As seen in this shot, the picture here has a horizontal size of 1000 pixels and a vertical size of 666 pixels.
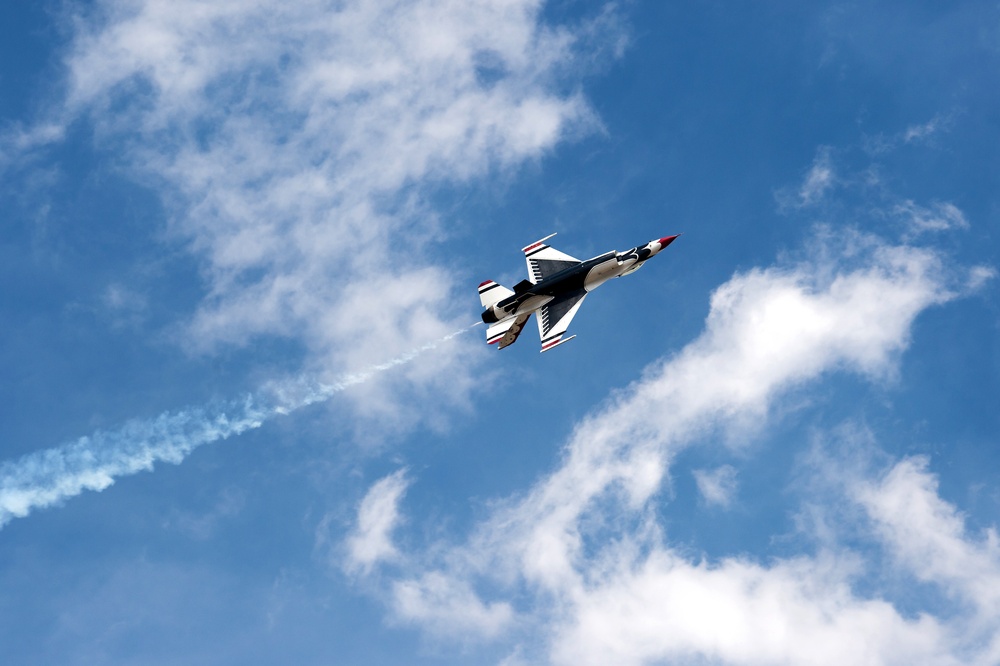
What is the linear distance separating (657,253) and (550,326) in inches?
663

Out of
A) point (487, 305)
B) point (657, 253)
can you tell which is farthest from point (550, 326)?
point (657, 253)

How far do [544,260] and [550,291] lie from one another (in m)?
4.86

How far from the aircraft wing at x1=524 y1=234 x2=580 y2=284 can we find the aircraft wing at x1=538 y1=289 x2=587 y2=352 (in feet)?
12.0

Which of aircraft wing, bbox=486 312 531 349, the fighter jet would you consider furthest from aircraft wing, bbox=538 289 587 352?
aircraft wing, bbox=486 312 531 349

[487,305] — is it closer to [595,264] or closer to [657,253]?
[595,264]

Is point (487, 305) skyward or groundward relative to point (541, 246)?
groundward

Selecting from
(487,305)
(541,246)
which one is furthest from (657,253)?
(487,305)

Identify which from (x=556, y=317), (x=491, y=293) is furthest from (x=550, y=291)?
(x=491, y=293)

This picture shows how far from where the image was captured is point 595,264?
96125mm

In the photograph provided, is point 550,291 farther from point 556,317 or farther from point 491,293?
point 491,293

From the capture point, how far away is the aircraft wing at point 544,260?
9744 centimetres

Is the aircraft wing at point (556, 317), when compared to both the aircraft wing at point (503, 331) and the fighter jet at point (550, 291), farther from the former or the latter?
the aircraft wing at point (503, 331)

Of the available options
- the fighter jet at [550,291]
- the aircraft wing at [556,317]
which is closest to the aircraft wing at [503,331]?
the fighter jet at [550,291]

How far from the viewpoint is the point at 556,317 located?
96.8 metres
